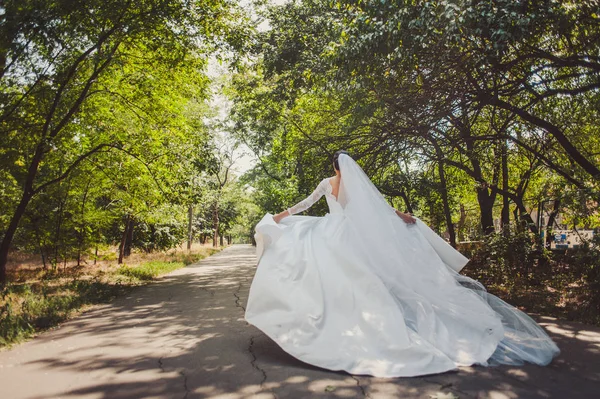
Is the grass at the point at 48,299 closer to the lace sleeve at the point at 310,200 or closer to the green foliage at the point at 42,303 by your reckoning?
the green foliage at the point at 42,303

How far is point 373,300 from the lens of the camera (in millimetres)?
4805

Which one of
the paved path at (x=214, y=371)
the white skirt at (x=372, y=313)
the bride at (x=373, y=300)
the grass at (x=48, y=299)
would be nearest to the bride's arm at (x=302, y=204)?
the bride at (x=373, y=300)

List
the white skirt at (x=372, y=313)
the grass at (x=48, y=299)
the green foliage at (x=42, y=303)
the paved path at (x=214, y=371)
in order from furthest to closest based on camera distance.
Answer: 1. the grass at (x=48, y=299)
2. the green foliage at (x=42, y=303)
3. the white skirt at (x=372, y=313)
4. the paved path at (x=214, y=371)

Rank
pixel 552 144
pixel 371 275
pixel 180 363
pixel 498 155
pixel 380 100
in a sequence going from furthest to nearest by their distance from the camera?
pixel 498 155 < pixel 552 144 < pixel 380 100 < pixel 371 275 < pixel 180 363

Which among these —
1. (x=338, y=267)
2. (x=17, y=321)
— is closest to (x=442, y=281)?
(x=338, y=267)

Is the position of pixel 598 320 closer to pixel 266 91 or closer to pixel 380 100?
pixel 380 100

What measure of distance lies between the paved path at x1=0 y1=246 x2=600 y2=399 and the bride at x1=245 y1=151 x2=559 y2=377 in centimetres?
24

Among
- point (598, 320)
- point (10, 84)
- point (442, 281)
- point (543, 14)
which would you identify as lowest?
point (598, 320)

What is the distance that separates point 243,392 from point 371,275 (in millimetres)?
2021

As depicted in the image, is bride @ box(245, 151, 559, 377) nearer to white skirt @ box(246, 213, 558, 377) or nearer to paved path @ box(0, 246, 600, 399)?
white skirt @ box(246, 213, 558, 377)

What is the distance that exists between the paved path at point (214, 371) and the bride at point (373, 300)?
0.24 metres

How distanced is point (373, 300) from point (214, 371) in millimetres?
1887

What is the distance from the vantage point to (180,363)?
4684mm

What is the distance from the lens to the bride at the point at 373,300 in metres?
4.36
